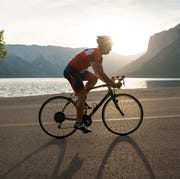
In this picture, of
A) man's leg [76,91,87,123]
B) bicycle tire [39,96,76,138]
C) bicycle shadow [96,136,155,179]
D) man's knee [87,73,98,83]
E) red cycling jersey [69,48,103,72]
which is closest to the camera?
bicycle shadow [96,136,155,179]

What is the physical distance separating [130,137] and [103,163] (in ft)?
7.79

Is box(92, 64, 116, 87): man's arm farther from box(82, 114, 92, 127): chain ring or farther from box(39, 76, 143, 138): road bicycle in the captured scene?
box(82, 114, 92, 127): chain ring

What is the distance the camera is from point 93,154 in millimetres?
6672

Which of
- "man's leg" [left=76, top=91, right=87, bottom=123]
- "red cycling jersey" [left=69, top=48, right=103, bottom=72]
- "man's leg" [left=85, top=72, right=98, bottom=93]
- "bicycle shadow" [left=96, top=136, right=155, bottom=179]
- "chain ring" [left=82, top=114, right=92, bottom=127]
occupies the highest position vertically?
"red cycling jersey" [left=69, top=48, right=103, bottom=72]

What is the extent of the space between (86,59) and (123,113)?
1591 mm

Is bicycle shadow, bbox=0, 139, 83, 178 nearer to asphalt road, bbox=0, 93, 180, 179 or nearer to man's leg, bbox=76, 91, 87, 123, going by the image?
asphalt road, bbox=0, 93, 180, 179

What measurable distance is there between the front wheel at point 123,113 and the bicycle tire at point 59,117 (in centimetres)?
75

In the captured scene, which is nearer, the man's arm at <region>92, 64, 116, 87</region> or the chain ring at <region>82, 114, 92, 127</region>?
the man's arm at <region>92, 64, 116, 87</region>

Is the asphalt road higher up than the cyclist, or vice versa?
the cyclist

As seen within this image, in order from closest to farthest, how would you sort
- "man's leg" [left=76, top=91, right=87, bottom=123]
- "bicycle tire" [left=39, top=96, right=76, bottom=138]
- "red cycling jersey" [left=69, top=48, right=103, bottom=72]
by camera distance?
"red cycling jersey" [left=69, top=48, right=103, bottom=72]
"man's leg" [left=76, top=91, right=87, bottom=123]
"bicycle tire" [left=39, top=96, right=76, bottom=138]

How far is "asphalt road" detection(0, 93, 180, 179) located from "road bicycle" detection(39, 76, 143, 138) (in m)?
0.20

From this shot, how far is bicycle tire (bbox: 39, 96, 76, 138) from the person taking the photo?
852cm

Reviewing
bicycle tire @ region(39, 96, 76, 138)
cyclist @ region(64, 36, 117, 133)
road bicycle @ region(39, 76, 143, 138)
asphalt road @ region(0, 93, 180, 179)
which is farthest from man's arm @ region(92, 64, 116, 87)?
asphalt road @ region(0, 93, 180, 179)

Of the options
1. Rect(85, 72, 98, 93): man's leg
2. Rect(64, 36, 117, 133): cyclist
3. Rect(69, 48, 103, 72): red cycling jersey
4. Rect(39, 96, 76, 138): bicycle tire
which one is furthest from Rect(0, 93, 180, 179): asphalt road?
Rect(69, 48, 103, 72): red cycling jersey
